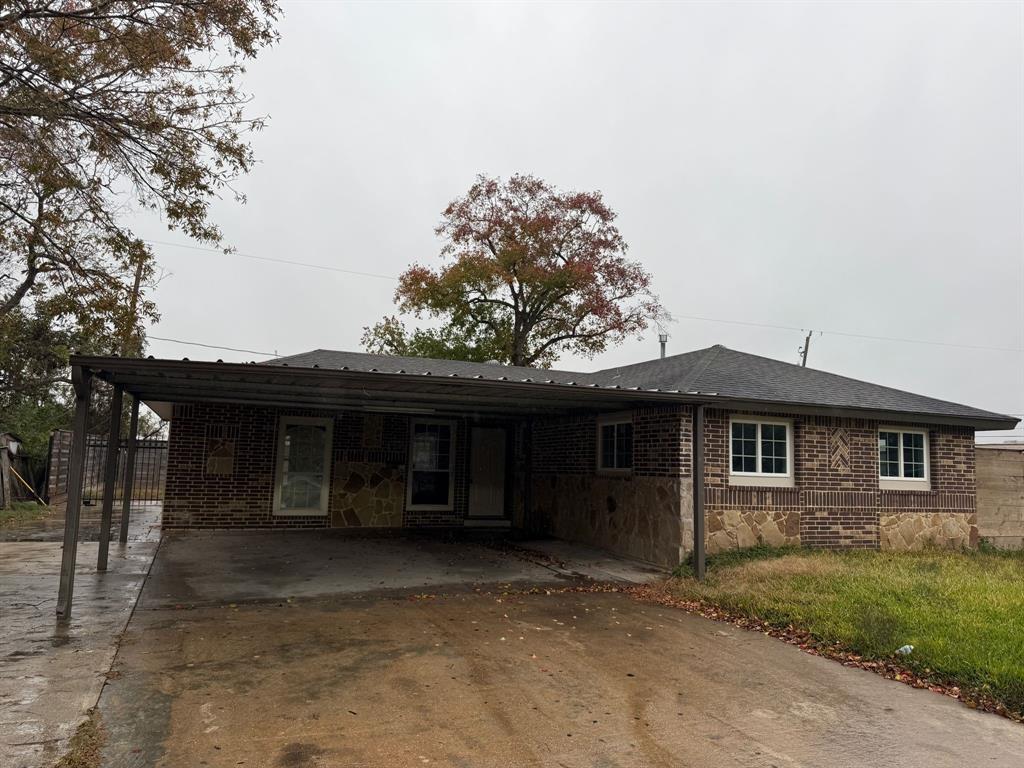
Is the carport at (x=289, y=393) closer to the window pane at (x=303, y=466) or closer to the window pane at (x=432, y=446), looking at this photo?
the window pane at (x=303, y=466)

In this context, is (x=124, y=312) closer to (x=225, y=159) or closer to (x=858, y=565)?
(x=225, y=159)

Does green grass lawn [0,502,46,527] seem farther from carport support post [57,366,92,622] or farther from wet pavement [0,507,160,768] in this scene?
carport support post [57,366,92,622]

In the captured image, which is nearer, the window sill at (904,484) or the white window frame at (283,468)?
the window sill at (904,484)

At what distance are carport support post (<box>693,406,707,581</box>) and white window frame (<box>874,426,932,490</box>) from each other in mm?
4143

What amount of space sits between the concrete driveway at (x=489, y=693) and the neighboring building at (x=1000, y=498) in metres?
8.61

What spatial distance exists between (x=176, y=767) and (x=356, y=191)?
17.8 metres

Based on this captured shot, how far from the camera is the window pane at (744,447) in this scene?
32.1 feet

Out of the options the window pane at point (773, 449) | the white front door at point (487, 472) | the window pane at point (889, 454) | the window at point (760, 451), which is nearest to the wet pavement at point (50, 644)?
the white front door at point (487, 472)

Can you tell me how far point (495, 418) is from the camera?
1373cm

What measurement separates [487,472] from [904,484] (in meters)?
7.99

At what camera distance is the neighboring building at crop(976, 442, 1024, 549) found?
11992 mm

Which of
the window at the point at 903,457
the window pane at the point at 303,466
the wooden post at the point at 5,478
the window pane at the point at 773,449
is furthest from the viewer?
the wooden post at the point at 5,478

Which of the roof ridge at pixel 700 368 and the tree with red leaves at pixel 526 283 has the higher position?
the tree with red leaves at pixel 526 283

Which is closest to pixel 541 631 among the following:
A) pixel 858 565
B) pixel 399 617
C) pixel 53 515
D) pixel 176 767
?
pixel 399 617
